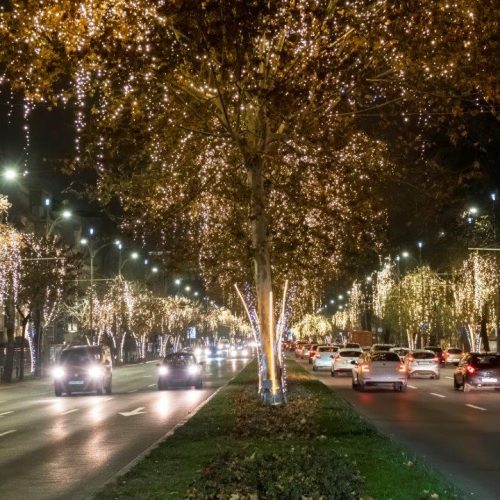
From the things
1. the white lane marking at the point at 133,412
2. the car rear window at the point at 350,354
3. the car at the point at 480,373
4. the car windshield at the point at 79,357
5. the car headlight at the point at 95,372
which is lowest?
the white lane marking at the point at 133,412

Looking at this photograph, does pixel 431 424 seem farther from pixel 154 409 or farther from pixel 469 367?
pixel 469 367

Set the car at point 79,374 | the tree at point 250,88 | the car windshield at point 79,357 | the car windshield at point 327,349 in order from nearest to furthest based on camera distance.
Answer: the tree at point 250,88 < the car at point 79,374 < the car windshield at point 79,357 < the car windshield at point 327,349

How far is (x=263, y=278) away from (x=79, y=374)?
1806 centimetres

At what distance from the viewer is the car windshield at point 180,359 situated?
125ft

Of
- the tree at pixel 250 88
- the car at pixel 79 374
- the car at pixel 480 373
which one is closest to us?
the tree at pixel 250 88

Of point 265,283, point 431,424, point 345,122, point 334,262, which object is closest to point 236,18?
point 345,122

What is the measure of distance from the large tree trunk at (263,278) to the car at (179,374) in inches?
669

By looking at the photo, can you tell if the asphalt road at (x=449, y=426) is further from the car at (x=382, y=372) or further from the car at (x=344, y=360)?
the car at (x=344, y=360)

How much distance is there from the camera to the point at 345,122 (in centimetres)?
1659

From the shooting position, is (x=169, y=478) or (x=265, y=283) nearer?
(x=169, y=478)

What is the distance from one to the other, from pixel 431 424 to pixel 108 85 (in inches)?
448

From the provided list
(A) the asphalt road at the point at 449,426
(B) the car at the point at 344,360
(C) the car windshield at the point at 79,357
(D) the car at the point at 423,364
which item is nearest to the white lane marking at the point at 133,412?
(A) the asphalt road at the point at 449,426

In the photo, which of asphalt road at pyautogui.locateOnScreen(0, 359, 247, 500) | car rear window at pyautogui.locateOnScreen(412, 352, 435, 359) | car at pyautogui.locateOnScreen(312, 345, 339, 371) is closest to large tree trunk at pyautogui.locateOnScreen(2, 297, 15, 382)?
asphalt road at pyautogui.locateOnScreen(0, 359, 247, 500)

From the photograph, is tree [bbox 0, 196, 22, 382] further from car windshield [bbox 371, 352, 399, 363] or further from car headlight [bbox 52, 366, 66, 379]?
car windshield [bbox 371, 352, 399, 363]
